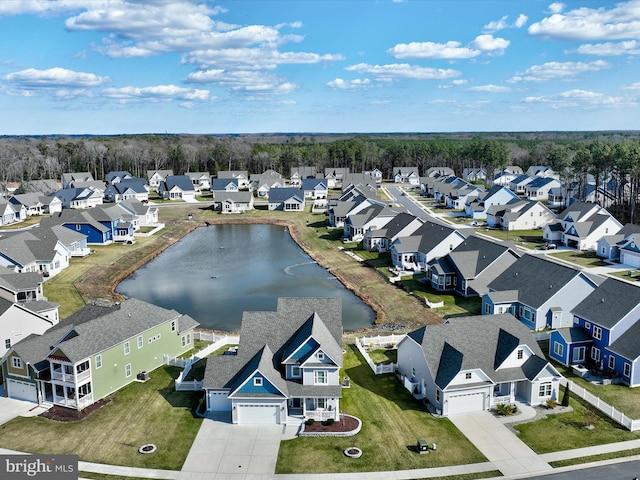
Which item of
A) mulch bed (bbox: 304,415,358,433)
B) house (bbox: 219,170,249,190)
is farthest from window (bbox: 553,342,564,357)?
house (bbox: 219,170,249,190)

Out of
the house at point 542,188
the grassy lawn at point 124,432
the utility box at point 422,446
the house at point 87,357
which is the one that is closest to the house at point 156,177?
the house at point 542,188

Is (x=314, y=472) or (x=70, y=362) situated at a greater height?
(x=70, y=362)

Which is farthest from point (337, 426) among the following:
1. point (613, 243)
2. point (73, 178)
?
point (73, 178)

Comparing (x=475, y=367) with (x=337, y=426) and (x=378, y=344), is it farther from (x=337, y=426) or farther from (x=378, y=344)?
(x=378, y=344)

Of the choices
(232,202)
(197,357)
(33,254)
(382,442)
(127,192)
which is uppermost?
(127,192)

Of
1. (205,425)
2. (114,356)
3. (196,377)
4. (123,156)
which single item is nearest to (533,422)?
(205,425)

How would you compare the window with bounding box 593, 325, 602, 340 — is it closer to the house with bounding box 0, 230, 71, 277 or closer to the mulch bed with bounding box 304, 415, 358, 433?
the mulch bed with bounding box 304, 415, 358, 433

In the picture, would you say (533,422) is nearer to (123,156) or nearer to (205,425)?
(205,425)
